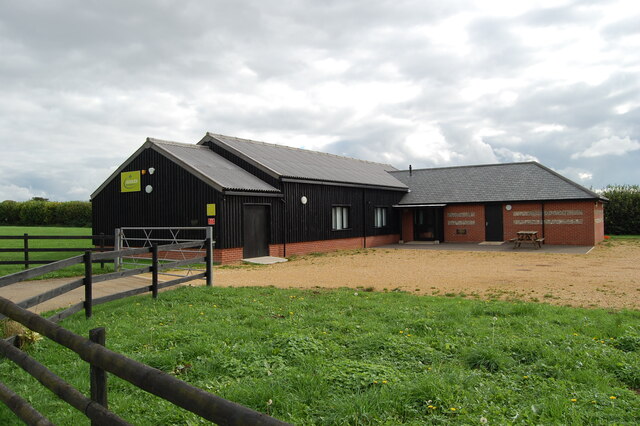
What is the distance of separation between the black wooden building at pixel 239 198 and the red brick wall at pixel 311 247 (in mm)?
43

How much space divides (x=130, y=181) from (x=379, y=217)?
1405 cm

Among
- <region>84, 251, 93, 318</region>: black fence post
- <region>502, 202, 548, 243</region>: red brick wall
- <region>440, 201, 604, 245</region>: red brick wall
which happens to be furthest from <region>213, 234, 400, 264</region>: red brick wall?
<region>84, 251, 93, 318</region>: black fence post

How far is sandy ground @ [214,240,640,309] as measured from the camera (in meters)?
9.84

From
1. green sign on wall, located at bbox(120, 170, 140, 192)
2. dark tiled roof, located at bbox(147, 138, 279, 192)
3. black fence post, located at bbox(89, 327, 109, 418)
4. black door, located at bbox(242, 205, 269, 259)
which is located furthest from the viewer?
green sign on wall, located at bbox(120, 170, 140, 192)

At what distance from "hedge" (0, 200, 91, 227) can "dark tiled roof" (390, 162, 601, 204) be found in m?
34.8

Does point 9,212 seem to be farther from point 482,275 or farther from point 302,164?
point 482,275

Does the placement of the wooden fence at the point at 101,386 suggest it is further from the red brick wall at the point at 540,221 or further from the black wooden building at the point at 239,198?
the red brick wall at the point at 540,221

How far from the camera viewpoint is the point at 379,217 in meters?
28.0

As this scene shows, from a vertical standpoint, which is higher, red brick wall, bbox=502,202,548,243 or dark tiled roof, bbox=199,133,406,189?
dark tiled roof, bbox=199,133,406,189

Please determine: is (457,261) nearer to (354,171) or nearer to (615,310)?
(615,310)

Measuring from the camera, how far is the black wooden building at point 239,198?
59.8 ft

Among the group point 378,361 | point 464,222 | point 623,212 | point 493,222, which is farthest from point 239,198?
point 623,212

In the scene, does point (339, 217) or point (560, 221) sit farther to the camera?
point (560, 221)

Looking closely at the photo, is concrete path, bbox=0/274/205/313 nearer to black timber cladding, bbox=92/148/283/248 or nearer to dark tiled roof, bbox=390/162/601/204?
black timber cladding, bbox=92/148/283/248
